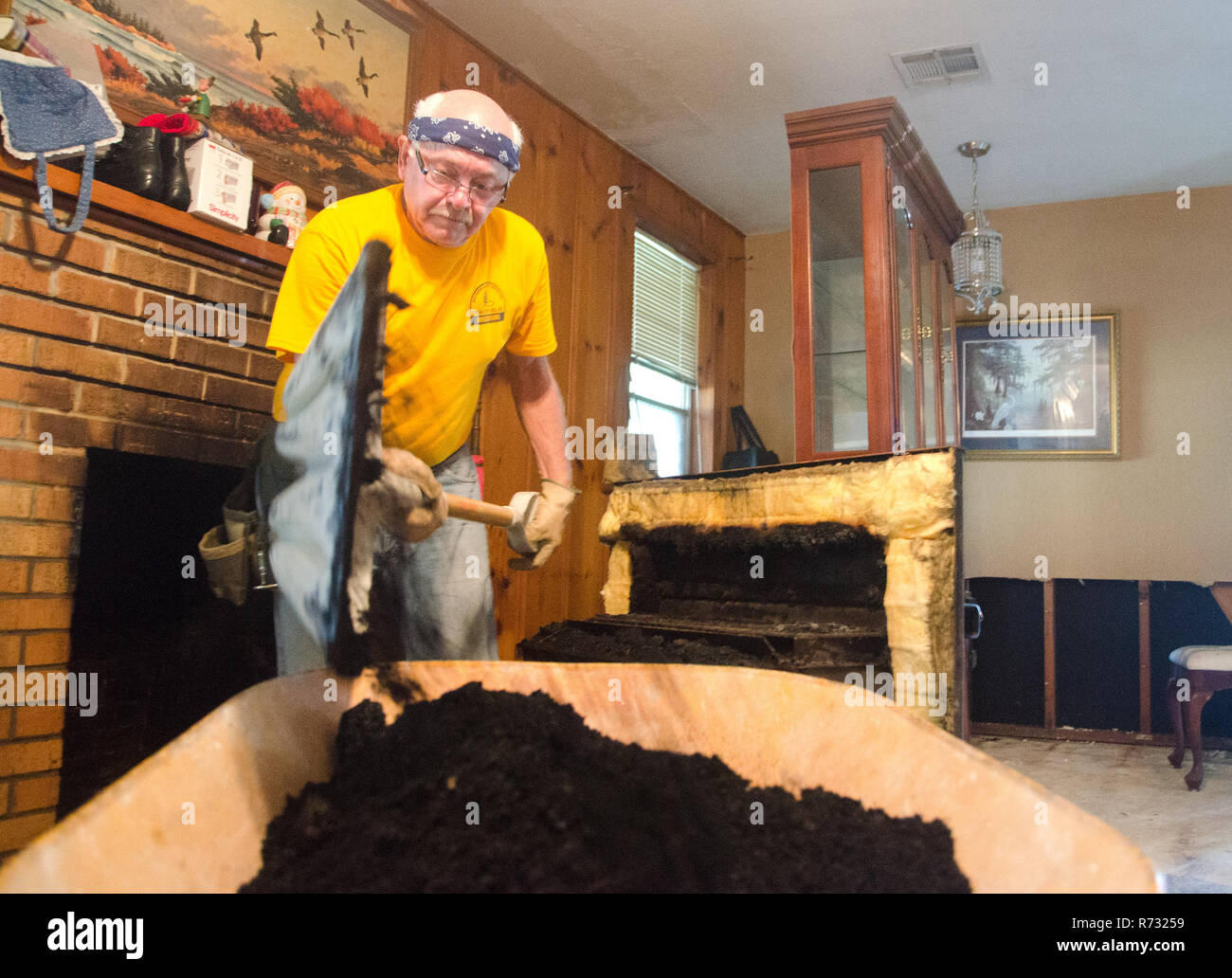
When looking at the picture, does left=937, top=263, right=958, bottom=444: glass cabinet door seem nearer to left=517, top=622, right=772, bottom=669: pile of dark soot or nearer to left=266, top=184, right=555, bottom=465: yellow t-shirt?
left=517, top=622, right=772, bottom=669: pile of dark soot

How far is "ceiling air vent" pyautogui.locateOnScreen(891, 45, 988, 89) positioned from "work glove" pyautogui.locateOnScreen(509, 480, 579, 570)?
108 inches

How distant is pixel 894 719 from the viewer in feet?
2.79

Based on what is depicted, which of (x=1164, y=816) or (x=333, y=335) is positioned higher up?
(x=333, y=335)

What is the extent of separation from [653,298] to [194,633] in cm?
304

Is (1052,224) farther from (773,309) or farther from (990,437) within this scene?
(773,309)

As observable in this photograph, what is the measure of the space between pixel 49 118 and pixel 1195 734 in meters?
4.04

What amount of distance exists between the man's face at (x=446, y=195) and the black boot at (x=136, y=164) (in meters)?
0.77

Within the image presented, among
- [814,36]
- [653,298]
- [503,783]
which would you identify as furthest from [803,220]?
[503,783]

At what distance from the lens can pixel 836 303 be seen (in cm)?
282

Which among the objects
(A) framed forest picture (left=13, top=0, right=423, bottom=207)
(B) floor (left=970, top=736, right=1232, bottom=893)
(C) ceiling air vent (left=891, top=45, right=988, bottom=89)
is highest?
(C) ceiling air vent (left=891, top=45, right=988, bottom=89)

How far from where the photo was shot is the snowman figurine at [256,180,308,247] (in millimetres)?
2244

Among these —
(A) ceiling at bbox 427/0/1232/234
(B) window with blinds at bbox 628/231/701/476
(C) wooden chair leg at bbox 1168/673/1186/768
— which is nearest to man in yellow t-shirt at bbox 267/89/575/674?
(A) ceiling at bbox 427/0/1232/234

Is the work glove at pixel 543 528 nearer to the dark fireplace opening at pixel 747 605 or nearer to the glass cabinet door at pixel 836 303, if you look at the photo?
the dark fireplace opening at pixel 747 605

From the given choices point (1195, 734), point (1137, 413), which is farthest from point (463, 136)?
point (1137, 413)
